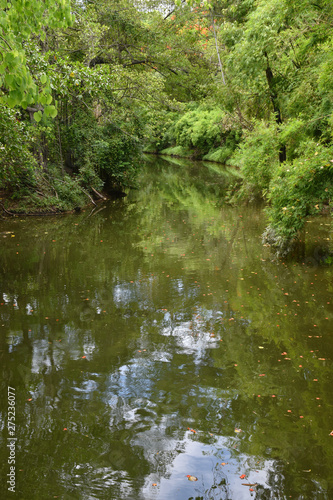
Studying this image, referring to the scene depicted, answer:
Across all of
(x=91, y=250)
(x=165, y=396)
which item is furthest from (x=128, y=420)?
(x=91, y=250)

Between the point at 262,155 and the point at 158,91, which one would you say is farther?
the point at 158,91

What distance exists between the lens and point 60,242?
13070 millimetres

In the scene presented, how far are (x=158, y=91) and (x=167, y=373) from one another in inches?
654

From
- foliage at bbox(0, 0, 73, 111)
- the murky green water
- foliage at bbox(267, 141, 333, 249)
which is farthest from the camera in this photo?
foliage at bbox(267, 141, 333, 249)

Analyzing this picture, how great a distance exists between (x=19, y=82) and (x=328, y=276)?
8.07 metres

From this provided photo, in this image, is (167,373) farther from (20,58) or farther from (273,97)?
(273,97)

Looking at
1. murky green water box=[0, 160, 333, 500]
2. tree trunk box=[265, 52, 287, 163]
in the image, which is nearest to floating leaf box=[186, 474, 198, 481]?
murky green water box=[0, 160, 333, 500]

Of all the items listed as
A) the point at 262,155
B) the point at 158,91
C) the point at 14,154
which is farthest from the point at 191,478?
the point at 158,91

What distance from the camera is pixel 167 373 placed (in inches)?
227

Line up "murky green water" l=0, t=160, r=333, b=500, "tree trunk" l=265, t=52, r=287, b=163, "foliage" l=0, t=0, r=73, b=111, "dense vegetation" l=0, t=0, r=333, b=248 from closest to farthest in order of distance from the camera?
"foliage" l=0, t=0, r=73, b=111
"murky green water" l=0, t=160, r=333, b=500
"dense vegetation" l=0, t=0, r=333, b=248
"tree trunk" l=265, t=52, r=287, b=163

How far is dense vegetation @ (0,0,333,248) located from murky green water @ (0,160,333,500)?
2.61m

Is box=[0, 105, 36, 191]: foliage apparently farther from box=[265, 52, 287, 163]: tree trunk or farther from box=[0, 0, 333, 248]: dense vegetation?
box=[265, 52, 287, 163]: tree trunk

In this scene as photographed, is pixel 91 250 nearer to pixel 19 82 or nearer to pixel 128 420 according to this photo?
pixel 128 420

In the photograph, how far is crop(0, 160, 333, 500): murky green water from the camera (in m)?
4.01
